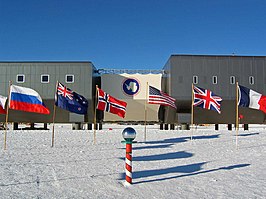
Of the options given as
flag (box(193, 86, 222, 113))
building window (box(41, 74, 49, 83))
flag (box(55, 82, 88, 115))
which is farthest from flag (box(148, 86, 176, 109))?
building window (box(41, 74, 49, 83))

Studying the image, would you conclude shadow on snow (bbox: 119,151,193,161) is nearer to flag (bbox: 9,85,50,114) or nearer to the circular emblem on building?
flag (bbox: 9,85,50,114)

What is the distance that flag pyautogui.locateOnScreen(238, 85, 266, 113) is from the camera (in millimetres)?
14945

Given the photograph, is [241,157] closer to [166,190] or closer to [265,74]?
[166,190]

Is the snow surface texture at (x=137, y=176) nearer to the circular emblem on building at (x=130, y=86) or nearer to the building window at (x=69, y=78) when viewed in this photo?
the building window at (x=69, y=78)

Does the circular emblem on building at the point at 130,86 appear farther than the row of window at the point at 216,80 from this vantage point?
Yes

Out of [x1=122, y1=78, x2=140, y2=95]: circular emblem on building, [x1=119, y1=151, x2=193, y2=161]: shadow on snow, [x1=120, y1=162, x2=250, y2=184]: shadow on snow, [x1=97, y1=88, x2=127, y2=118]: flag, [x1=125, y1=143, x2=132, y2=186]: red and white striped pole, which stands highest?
[x1=122, y1=78, x2=140, y2=95]: circular emblem on building

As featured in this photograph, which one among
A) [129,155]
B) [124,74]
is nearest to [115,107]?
[129,155]

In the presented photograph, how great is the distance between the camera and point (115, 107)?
54.5 ft

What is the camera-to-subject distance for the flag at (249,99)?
14.9m

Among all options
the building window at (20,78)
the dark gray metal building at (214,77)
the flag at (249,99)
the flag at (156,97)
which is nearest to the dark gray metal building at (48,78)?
the building window at (20,78)

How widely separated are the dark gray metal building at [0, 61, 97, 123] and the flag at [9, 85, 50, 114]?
17.6m

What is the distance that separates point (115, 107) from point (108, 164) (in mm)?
7534

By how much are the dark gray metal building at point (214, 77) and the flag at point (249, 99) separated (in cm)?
1488

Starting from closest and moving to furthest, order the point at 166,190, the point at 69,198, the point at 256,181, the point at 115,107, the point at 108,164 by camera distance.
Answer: the point at 69,198, the point at 166,190, the point at 256,181, the point at 108,164, the point at 115,107
